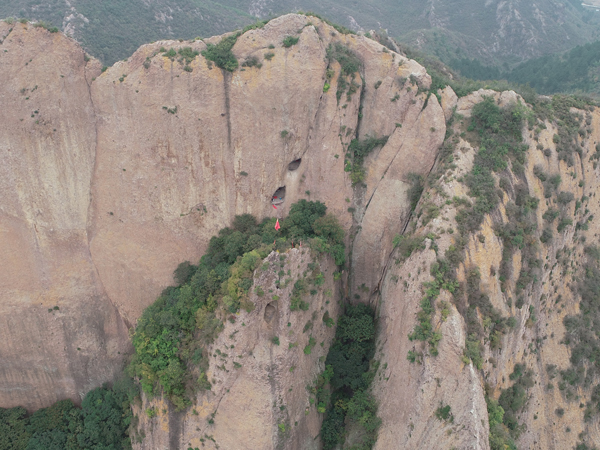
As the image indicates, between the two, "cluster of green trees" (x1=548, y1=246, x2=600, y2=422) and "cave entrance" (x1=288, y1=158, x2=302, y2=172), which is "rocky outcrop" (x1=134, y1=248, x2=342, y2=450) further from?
"cluster of green trees" (x1=548, y1=246, x2=600, y2=422)

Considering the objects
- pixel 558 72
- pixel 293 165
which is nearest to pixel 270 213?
pixel 293 165

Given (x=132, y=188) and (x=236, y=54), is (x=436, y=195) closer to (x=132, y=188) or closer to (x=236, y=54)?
(x=236, y=54)

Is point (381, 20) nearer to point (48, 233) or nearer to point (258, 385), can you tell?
point (48, 233)

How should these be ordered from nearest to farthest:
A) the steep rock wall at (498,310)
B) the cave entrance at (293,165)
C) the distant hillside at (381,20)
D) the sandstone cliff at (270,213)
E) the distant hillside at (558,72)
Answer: the steep rock wall at (498,310) < the sandstone cliff at (270,213) < the cave entrance at (293,165) < the distant hillside at (381,20) < the distant hillside at (558,72)

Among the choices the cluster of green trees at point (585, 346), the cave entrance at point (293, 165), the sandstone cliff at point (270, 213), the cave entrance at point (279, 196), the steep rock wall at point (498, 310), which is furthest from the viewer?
the cave entrance at point (279, 196)

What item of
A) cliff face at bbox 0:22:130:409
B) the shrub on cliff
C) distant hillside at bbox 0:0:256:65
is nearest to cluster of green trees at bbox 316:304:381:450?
cliff face at bbox 0:22:130:409

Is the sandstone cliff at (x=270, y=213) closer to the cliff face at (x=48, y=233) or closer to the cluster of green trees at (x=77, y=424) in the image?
the cliff face at (x=48, y=233)

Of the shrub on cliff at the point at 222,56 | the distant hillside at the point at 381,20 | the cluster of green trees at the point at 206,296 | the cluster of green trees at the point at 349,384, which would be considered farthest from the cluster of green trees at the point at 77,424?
the distant hillside at the point at 381,20
